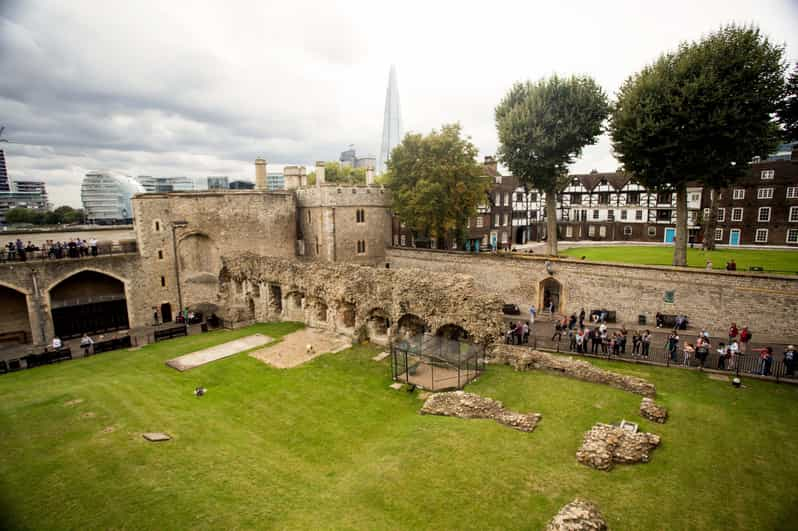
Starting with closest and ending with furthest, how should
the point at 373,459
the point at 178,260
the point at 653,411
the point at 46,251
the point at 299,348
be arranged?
the point at 373,459
the point at 653,411
the point at 299,348
the point at 46,251
the point at 178,260

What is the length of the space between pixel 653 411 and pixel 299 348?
1741 cm

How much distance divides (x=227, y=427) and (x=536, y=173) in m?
27.2

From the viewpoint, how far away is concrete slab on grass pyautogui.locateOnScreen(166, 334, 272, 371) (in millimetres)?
20362

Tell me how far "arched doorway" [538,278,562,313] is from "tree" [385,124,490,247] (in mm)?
9819

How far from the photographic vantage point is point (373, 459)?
1156 cm

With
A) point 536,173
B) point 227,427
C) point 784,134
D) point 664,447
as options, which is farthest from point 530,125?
point 227,427

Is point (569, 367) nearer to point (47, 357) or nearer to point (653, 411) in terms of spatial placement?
point (653, 411)

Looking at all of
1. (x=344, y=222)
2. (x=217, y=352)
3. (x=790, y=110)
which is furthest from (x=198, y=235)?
(x=790, y=110)

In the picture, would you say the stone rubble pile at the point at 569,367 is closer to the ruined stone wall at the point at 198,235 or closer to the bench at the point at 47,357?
the bench at the point at 47,357

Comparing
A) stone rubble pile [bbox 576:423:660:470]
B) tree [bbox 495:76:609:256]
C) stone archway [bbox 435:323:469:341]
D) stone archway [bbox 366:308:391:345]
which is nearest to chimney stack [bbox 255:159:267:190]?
stone archway [bbox 366:308:391:345]

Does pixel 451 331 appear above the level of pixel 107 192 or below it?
below

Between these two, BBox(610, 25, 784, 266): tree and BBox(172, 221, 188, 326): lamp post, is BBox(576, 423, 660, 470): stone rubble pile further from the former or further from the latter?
BBox(172, 221, 188, 326): lamp post

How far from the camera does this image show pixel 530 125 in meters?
28.9

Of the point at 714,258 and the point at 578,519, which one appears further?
the point at 714,258
